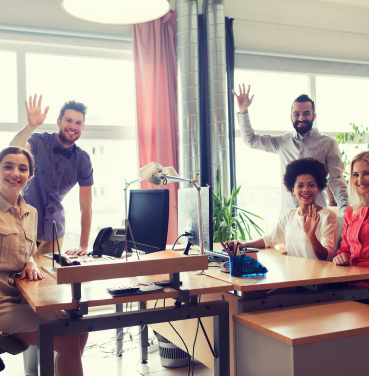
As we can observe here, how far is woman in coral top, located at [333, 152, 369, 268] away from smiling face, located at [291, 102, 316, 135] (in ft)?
3.78

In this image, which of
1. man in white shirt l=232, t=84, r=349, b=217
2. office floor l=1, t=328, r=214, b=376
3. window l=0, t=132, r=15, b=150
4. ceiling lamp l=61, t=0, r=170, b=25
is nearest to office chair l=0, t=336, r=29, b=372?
office floor l=1, t=328, r=214, b=376

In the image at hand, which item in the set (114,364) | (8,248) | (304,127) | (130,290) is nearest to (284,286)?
(130,290)

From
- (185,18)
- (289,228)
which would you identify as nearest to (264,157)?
(185,18)

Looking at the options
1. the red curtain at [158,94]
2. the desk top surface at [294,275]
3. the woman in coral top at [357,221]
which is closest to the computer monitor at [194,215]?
the desk top surface at [294,275]

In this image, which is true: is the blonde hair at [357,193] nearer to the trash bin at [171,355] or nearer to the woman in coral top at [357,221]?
the woman in coral top at [357,221]

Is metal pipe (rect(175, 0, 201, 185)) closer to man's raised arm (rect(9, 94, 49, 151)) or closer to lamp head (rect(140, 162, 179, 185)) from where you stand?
man's raised arm (rect(9, 94, 49, 151))

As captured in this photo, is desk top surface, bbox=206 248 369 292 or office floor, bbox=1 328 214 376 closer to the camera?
desk top surface, bbox=206 248 369 292

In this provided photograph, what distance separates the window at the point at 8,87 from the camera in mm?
4082

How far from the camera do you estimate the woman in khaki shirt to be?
6.00 feet

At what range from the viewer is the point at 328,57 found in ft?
17.0

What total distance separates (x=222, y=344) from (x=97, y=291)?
0.52 meters

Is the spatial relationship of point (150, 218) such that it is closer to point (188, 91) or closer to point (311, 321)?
point (311, 321)

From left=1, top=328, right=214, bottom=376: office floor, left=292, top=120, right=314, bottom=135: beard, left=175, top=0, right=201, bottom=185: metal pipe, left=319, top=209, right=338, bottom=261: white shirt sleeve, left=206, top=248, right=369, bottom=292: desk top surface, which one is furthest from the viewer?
left=175, top=0, right=201, bottom=185: metal pipe

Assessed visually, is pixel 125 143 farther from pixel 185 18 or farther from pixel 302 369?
pixel 302 369
